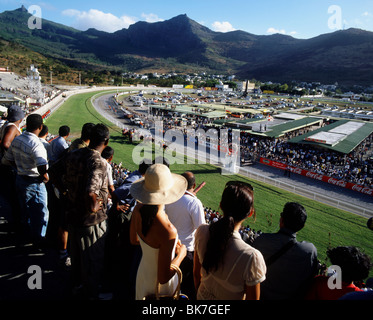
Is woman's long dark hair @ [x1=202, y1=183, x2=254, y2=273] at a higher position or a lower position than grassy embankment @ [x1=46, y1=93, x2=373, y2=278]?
higher

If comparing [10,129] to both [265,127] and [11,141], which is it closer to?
[11,141]

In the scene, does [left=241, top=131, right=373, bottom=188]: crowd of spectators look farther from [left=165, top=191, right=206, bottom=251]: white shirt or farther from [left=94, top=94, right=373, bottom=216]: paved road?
[left=165, top=191, right=206, bottom=251]: white shirt

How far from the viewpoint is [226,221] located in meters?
2.20

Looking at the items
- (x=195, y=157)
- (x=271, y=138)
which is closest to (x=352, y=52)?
(x=271, y=138)

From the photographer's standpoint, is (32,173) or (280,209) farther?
(280,209)

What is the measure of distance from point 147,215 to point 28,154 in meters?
2.90

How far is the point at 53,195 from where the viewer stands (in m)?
5.88

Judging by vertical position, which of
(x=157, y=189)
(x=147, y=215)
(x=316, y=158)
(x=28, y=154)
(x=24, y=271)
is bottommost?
(x=316, y=158)

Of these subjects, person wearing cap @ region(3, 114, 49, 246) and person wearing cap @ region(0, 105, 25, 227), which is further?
person wearing cap @ region(0, 105, 25, 227)

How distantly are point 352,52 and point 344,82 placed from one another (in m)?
42.2

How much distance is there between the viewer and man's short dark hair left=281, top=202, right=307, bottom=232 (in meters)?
2.72

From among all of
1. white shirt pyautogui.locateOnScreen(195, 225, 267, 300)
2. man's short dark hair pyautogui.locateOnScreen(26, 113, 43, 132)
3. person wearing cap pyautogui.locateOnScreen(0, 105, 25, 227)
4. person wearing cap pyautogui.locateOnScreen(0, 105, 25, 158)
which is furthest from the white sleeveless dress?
person wearing cap pyautogui.locateOnScreen(0, 105, 25, 158)

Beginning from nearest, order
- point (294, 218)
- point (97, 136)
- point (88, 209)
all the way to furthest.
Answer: point (294, 218) → point (88, 209) → point (97, 136)

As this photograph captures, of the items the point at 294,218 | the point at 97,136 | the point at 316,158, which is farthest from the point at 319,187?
the point at 97,136
